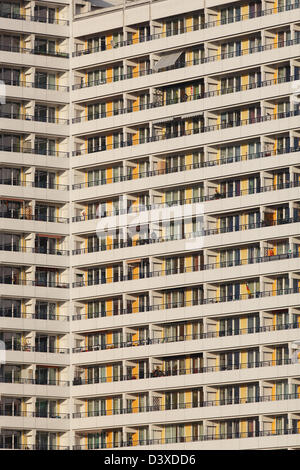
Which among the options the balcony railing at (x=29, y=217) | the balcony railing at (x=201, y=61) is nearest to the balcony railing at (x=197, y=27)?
the balcony railing at (x=201, y=61)

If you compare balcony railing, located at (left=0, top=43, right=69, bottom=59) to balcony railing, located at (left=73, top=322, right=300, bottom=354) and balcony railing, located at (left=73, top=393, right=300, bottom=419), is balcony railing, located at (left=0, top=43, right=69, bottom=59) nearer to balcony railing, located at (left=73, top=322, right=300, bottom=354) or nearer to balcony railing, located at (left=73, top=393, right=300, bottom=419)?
balcony railing, located at (left=73, top=322, right=300, bottom=354)

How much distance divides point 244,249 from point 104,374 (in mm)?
→ 15773

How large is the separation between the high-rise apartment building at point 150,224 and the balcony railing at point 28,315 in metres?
0.16

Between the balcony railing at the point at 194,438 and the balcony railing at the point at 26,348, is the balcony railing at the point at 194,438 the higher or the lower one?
the lower one

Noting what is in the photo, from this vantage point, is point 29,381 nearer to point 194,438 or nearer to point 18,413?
point 18,413

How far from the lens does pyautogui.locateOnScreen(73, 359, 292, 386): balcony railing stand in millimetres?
161500

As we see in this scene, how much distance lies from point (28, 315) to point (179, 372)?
44.3 feet

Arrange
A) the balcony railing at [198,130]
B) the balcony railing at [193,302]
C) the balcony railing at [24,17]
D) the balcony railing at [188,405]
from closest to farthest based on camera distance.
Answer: the balcony railing at [188,405] → the balcony railing at [193,302] → the balcony railing at [198,130] → the balcony railing at [24,17]

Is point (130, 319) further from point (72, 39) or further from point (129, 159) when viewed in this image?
point (72, 39)

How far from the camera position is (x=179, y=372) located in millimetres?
165750

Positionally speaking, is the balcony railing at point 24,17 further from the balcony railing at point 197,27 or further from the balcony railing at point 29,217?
the balcony railing at point 29,217

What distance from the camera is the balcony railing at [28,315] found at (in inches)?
6654

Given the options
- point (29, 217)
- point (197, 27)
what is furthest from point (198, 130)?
point (29, 217)

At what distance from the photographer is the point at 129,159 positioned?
170 metres
